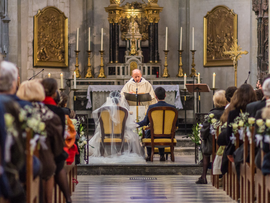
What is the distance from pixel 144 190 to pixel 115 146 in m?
1.88

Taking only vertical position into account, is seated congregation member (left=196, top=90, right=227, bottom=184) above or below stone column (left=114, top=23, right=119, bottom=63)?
below

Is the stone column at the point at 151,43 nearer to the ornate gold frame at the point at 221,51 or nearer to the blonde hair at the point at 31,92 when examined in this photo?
the ornate gold frame at the point at 221,51

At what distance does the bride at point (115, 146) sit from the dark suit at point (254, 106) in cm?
344

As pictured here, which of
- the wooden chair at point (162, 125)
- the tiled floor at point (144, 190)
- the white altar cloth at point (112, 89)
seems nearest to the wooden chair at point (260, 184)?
the tiled floor at point (144, 190)

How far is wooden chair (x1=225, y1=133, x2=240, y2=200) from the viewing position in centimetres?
564

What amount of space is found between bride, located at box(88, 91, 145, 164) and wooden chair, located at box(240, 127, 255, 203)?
3079mm

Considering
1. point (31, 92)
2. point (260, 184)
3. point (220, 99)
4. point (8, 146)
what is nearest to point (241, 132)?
point (260, 184)

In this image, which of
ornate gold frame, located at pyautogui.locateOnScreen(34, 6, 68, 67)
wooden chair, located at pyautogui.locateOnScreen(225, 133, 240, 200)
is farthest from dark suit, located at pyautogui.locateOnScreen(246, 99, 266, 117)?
ornate gold frame, located at pyautogui.locateOnScreen(34, 6, 68, 67)

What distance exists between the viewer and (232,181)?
19.1 feet

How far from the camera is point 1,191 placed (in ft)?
10.3

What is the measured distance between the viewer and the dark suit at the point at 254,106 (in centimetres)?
488

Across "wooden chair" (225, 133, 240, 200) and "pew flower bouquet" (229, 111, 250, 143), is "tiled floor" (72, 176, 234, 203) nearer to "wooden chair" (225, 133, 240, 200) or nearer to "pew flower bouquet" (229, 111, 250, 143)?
"wooden chair" (225, 133, 240, 200)

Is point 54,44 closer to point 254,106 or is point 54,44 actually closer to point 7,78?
point 254,106

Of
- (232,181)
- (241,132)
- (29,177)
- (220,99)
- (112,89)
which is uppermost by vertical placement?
(112,89)
